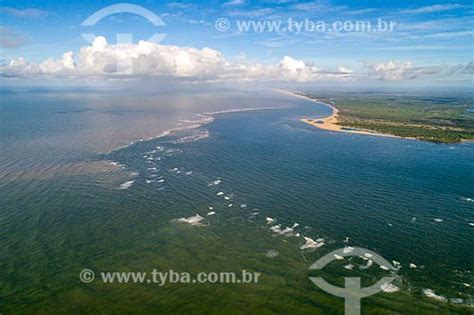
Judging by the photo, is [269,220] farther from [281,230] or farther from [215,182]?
[215,182]

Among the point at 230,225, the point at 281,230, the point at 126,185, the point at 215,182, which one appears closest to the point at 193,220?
the point at 230,225

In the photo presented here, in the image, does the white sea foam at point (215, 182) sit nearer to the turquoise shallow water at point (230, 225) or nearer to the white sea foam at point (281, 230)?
the turquoise shallow water at point (230, 225)

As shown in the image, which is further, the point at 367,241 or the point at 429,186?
the point at 429,186

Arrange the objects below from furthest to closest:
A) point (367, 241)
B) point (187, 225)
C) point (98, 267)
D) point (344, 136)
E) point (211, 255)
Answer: point (344, 136)
point (187, 225)
point (367, 241)
point (211, 255)
point (98, 267)

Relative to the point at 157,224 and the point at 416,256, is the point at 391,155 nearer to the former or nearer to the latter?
the point at 416,256

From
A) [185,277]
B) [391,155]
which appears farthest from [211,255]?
[391,155]

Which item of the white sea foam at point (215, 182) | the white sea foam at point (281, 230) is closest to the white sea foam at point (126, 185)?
the white sea foam at point (215, 182)

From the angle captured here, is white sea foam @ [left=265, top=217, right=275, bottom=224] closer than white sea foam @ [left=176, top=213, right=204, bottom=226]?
No

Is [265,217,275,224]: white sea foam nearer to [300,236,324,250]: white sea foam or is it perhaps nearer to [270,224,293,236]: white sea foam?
[270,224,293,236]: white sea foam

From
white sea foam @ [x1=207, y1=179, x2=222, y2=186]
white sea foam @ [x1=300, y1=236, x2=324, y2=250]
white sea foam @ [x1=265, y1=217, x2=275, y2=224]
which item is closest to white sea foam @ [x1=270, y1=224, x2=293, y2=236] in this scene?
white sea foam @ [x1=265, y1=217, x2=275, y2=224]
